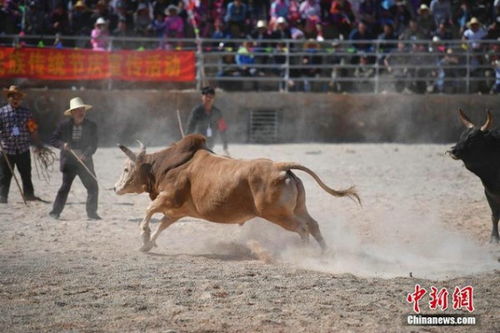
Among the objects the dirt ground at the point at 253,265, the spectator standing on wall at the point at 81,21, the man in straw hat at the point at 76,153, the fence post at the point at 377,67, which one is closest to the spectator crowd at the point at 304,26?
the spectator standing on wall at the point at 81,21

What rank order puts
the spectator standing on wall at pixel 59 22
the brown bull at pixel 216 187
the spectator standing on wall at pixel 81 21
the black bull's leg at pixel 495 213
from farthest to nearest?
the spectator standing on wall at pixel 81 21
the spectator standing on wall at pixel 59 22
the black bull's leg at pixel 495 213
the brown bull at pixel 216 187

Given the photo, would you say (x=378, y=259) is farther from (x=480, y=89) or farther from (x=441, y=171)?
(x=480, y=89)

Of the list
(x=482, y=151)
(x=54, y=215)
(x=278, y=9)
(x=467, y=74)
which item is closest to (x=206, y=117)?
(x=54, y=215)

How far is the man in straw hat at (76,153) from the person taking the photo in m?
10.6

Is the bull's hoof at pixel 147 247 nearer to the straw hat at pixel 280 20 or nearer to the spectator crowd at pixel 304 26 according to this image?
the spectator crowd at pixel 304 26

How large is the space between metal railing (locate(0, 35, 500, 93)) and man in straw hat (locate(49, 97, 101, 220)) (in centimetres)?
655

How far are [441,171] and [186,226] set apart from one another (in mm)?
5852

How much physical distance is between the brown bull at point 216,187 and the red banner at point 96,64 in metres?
8.11

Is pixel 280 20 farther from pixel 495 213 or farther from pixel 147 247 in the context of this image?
pixel 147 247

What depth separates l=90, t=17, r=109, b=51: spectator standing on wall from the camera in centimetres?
1698

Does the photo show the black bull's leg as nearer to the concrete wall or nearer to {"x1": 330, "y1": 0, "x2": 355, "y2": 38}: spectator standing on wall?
the concrete wall

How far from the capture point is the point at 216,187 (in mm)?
8531

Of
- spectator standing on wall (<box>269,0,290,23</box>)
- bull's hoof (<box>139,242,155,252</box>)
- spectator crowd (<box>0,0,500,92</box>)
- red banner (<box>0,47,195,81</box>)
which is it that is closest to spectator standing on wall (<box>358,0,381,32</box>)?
spectator crowd (<box>0,0,500,92</box>)

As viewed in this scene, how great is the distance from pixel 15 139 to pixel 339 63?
8509 mm
